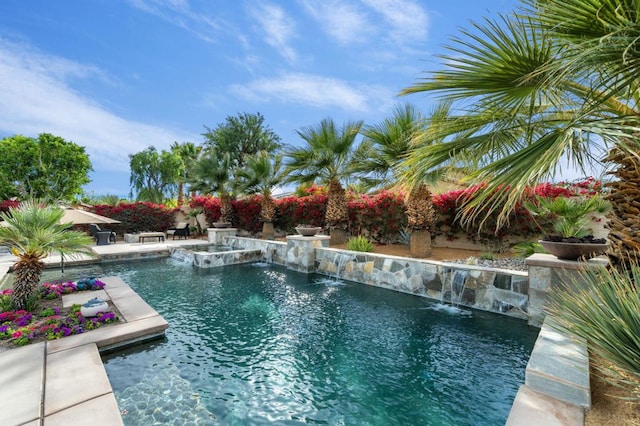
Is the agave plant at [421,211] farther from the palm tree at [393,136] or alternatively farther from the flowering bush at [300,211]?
the flowering bush at [300,211]

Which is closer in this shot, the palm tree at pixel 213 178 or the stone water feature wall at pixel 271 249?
the stone water feature wall at pixel 271 249

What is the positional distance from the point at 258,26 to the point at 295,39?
1575mm

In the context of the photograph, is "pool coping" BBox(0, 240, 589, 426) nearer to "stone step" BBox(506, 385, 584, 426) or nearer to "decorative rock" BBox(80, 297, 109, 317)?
"stone step" BBox(506, 385, 584, 426)

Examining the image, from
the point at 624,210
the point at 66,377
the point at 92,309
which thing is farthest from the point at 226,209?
the point at 624,210

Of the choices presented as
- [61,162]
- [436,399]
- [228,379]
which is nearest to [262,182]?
[228,379]

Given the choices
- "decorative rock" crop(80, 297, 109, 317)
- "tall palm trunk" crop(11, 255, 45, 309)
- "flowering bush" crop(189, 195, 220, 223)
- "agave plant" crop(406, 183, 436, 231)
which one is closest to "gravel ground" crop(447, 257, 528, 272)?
"agave plant" crop(406, 183, 436, 231)

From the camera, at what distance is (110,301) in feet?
18.4

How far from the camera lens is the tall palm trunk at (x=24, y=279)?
485cm

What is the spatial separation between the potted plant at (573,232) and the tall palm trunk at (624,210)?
1328 millimetres

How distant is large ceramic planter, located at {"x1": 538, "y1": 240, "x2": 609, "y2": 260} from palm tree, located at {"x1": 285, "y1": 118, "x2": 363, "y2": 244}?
5.94 metres

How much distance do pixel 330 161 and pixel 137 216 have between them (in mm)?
14909

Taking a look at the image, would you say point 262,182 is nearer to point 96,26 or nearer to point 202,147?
point 96,26

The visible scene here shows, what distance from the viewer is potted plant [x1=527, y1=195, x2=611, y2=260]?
4.58m

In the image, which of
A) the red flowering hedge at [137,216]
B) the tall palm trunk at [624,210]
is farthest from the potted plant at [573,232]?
the red flowering hedge at [137,216]
